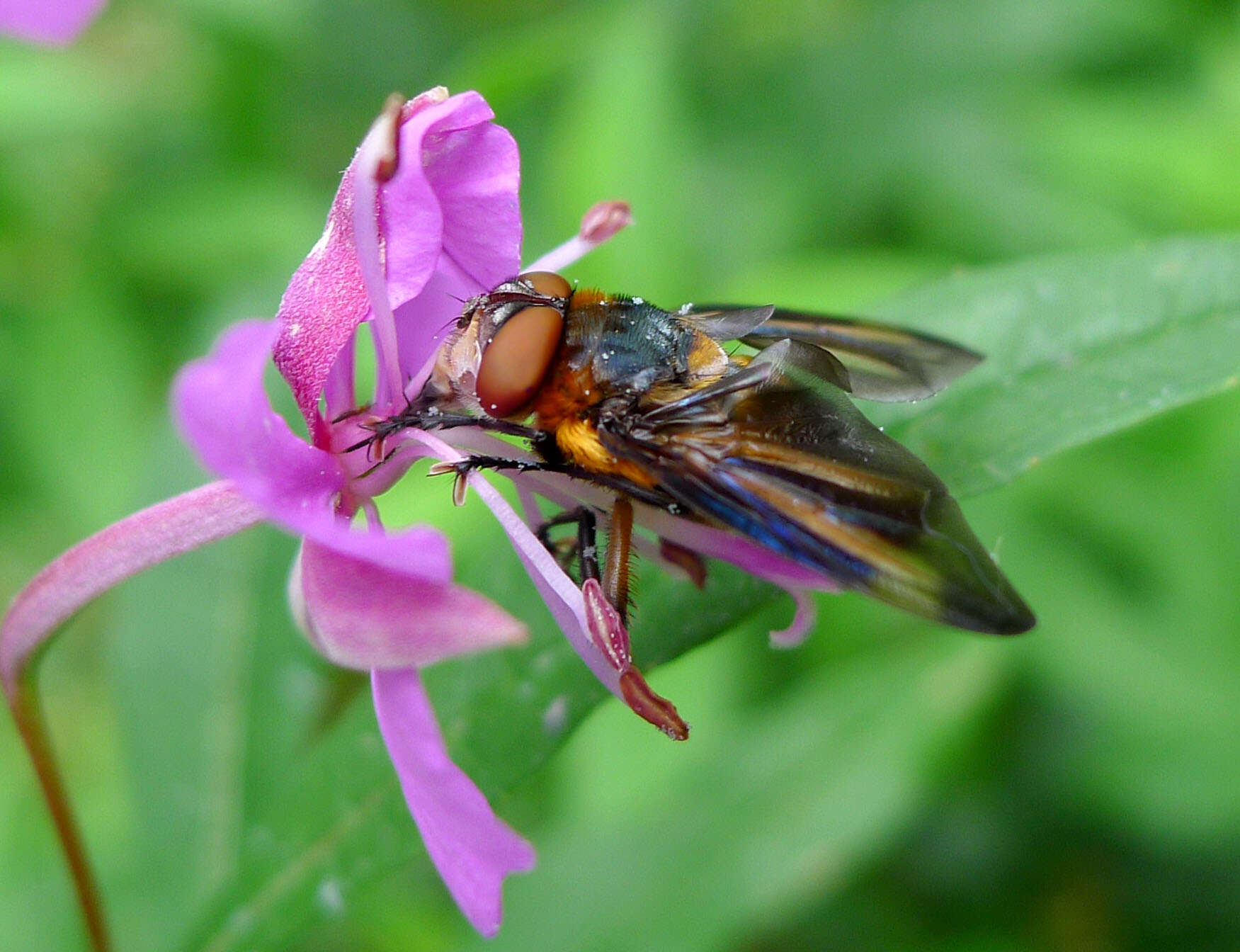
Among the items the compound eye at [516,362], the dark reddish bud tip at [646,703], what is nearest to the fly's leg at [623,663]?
the dark reddish bud tip at [646,703]

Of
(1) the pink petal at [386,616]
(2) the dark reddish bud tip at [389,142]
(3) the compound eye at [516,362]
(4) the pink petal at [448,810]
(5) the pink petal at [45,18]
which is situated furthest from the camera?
(5) the pink petal at [45,18]

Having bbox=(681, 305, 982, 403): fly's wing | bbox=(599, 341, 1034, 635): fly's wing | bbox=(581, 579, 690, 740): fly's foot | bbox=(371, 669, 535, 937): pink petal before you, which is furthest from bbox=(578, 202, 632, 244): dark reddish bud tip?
bbox=(371, 669, 535, 937): pink petal

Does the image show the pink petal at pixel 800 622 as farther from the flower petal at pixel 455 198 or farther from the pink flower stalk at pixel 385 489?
the flower petal at pixel 455 198

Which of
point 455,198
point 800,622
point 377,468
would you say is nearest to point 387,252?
point 455,198

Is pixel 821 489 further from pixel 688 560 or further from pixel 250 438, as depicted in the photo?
pixel 250 438

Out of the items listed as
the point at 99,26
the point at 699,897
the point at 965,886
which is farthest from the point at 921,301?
the point at 99,26

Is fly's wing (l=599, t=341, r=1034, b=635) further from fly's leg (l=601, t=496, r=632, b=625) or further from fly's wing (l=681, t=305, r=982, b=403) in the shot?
fly's wing (l=681, t=305, r=982, b=403)
